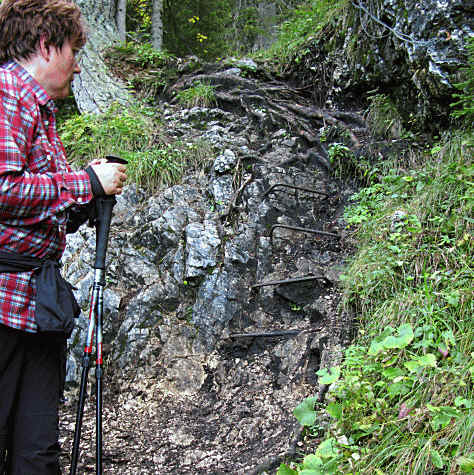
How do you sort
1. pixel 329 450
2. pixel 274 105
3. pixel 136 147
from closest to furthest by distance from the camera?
1. pixel 329 450
2. pixel 136 147
3. pixel 274 105

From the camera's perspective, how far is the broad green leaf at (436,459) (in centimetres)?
186

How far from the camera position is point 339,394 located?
250 cm

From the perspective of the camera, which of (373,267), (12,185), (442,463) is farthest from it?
(373,267)

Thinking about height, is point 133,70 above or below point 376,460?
above

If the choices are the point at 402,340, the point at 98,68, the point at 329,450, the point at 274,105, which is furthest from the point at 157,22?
the point at 329,450

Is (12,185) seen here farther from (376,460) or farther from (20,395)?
(376,460)

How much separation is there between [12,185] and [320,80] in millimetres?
6032

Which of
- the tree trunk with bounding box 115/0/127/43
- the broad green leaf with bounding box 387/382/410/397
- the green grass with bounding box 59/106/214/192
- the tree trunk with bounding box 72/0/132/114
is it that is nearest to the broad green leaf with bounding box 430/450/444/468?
the broad green leaf with bounding box 387/382/410/397

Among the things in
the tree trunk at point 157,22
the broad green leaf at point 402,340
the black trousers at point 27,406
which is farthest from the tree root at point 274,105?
the black trousers at point 27,406

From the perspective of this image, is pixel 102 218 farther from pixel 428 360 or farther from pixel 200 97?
pixel 200 97

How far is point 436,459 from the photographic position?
188cm

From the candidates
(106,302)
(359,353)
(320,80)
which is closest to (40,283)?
(359,353)

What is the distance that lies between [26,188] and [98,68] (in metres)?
6.35

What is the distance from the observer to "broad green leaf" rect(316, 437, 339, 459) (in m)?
2.14
